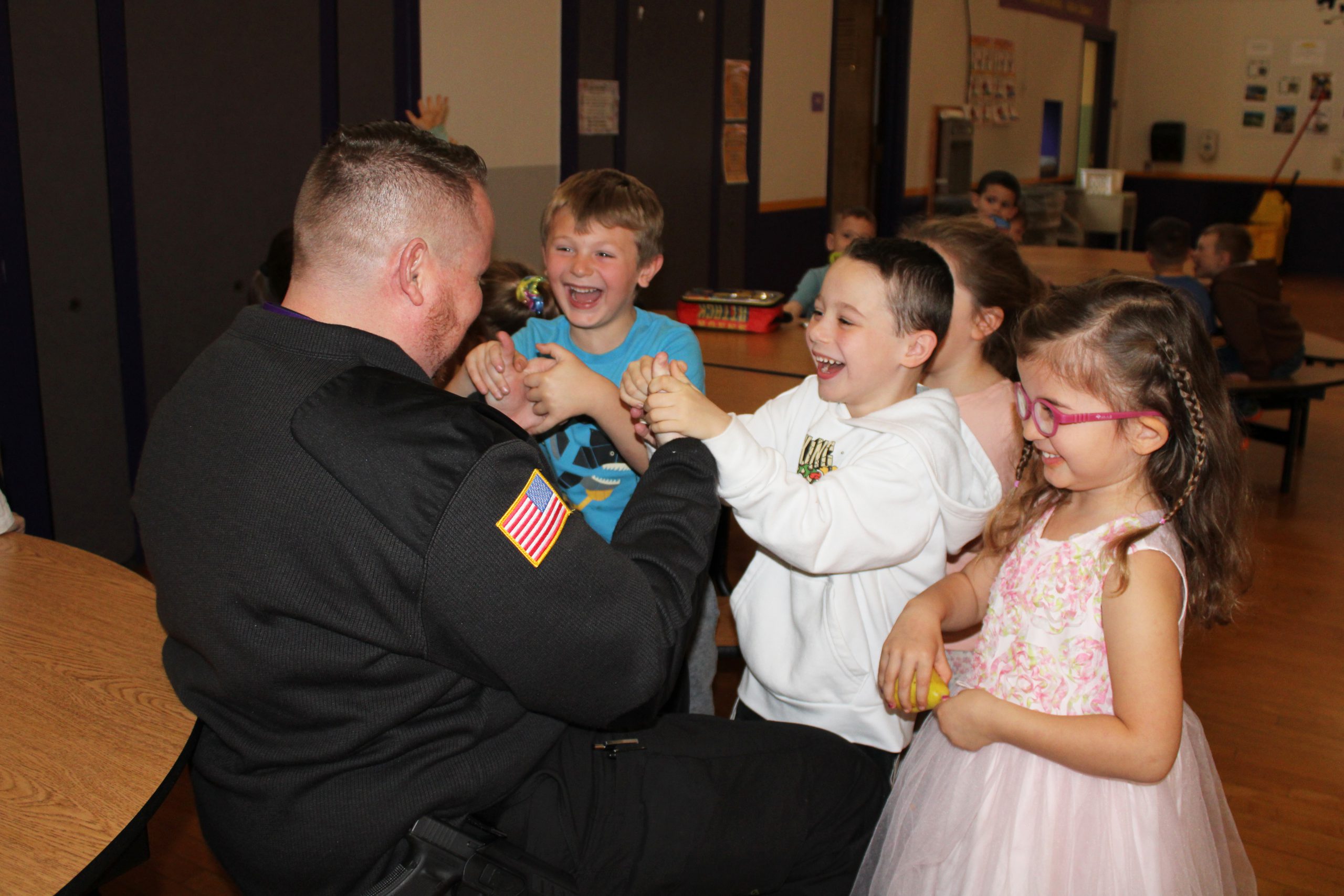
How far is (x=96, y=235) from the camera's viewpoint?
346 centimetres

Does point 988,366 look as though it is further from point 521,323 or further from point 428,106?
point 428,106

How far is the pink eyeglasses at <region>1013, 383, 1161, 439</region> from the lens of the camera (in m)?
1.30

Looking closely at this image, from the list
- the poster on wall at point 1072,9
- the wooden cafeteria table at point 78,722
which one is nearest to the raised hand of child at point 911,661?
the wooden cafeteria table at point 78,722

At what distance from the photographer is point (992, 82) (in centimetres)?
1020

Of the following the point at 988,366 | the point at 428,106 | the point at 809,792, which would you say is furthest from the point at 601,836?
the point at 428,106

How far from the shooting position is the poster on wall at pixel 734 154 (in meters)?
6.97

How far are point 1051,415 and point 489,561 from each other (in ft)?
2.45

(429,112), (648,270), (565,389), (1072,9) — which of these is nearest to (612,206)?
(648,270)

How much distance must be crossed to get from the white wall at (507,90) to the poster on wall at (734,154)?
5.89ft

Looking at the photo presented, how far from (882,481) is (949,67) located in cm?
892

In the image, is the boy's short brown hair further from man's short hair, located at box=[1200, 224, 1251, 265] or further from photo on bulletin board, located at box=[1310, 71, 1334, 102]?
photo on bulletin board, located at box=[1310, 71, 1334, 102]

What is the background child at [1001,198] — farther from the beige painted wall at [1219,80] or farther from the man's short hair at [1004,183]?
the beige painted wall at [1219,80]

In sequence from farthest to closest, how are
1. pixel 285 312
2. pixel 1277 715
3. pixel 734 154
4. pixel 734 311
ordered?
pixel 734 154
pixel 734 311
pixel 1277 715
pixel 285 312

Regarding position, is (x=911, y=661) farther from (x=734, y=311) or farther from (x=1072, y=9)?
(x=1072, y=9)
